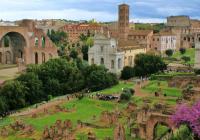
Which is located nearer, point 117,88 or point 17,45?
point 117,88

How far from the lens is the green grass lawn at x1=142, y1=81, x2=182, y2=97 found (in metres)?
48.8

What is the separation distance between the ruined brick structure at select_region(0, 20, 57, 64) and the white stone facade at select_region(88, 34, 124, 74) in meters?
14.2

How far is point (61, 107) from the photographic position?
1631 inches

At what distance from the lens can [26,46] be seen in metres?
75.2

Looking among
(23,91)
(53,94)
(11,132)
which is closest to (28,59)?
(53,94)

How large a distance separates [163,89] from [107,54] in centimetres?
1453

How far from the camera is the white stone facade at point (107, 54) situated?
62.2 metres

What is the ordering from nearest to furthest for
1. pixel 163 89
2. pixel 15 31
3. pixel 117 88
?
pixel 163 89, pixel 117 88, pixel 15 31

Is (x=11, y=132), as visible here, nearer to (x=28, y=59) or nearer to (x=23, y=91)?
(x=23, y=91)

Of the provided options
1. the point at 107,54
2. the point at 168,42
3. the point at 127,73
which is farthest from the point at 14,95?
the point at 168,42

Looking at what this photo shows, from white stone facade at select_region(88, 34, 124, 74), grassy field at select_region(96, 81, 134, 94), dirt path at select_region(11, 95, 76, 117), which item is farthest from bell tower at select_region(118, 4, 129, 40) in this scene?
dirt path at select_region(11, 95, 76, 117)

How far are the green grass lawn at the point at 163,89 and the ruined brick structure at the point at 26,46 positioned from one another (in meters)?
27.0

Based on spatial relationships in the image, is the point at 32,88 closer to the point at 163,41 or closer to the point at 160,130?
the point at 160,130

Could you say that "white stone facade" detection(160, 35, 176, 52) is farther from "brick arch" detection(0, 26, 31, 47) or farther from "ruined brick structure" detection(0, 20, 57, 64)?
"brick arch" detection(0, 26, 31, 47)
